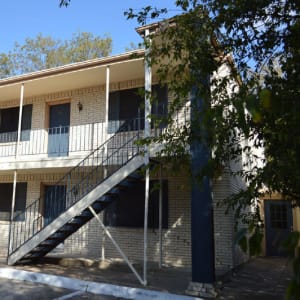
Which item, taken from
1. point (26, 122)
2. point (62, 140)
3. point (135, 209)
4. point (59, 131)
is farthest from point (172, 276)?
point (26, 122)

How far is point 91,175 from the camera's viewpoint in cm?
1034

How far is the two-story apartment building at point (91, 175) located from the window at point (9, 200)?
0.03 meters

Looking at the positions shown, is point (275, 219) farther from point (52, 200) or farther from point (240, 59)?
point (240, 59)

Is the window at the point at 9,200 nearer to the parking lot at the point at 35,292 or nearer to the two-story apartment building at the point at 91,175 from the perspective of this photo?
the two-story apartment building at the point at 91,175

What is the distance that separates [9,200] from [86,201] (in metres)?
5.55

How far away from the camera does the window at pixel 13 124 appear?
465 inches

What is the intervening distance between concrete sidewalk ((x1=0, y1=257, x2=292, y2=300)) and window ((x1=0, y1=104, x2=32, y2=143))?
468 centimetres

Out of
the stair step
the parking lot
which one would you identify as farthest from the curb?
the stair step

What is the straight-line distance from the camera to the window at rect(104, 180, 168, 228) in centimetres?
945

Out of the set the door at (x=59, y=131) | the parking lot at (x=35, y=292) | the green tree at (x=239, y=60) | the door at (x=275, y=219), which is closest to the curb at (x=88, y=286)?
the parking lot at (x=35, y=292)

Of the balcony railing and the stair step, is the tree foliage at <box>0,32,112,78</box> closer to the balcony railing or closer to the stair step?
the balcony railing

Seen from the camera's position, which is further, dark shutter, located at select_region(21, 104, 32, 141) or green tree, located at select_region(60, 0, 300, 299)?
dark shutter, located at select_region(21, 104, 32, 141)

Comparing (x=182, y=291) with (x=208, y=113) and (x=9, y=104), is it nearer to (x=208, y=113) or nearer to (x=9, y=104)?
(x=208, y=113)

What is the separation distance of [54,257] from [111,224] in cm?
186
